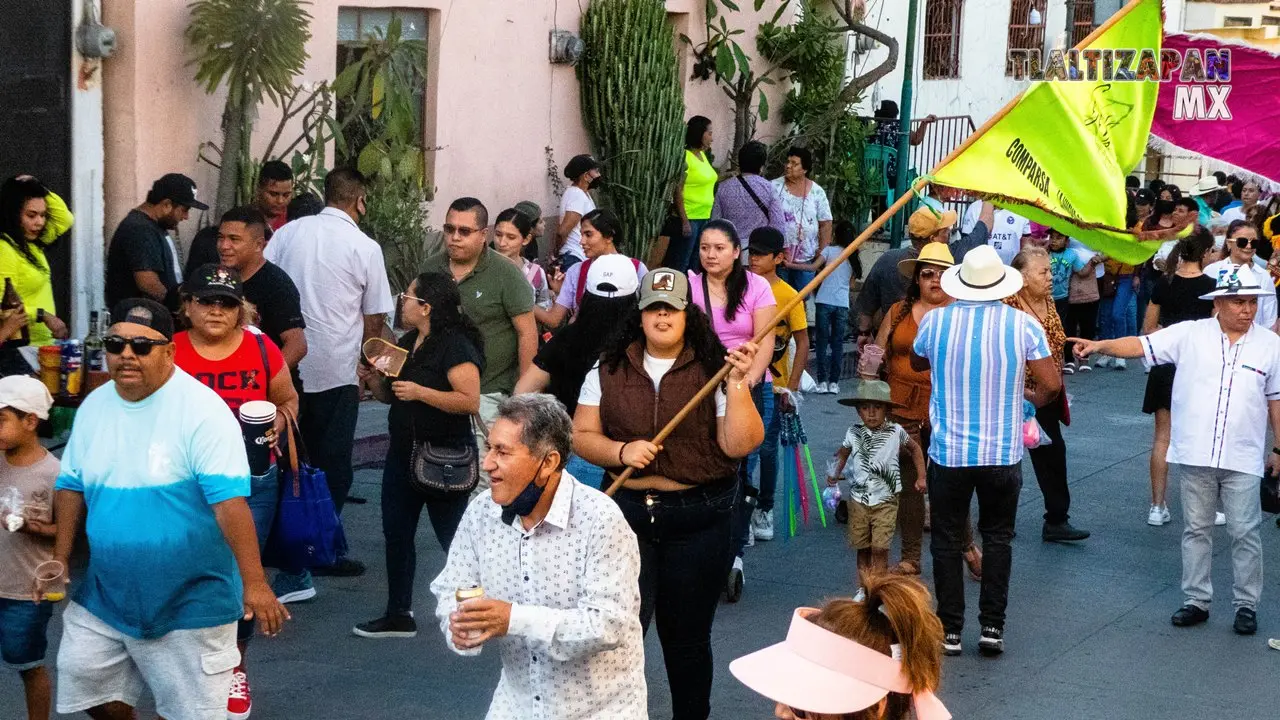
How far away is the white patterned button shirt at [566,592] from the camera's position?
15.2ft

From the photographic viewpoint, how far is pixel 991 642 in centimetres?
795

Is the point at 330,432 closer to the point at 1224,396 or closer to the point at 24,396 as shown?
the point at 24,396

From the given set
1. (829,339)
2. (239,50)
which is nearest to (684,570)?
(239,50)

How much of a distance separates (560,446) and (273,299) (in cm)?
359

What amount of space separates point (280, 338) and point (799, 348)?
2.72 metres

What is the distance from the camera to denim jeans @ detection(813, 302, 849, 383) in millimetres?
15914

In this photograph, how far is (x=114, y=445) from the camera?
17.7 feet

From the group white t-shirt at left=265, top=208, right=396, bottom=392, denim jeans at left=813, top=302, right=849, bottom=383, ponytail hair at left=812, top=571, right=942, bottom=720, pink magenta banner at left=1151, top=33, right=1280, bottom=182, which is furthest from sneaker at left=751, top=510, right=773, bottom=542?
ponytail hair at left=812, top=571, right=942, bottom=720

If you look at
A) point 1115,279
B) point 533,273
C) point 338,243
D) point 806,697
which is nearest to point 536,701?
point 806,697

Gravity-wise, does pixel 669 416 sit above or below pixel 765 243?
below

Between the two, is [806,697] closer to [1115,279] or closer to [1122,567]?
[1122,567]

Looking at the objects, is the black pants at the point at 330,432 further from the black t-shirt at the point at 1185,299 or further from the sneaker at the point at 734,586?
the black t-shirt at the point at 1185,299

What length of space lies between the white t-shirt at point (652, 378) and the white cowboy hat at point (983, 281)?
1.89m

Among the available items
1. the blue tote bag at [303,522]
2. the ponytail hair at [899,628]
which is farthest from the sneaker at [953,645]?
the ponytail hair at [899,628]
